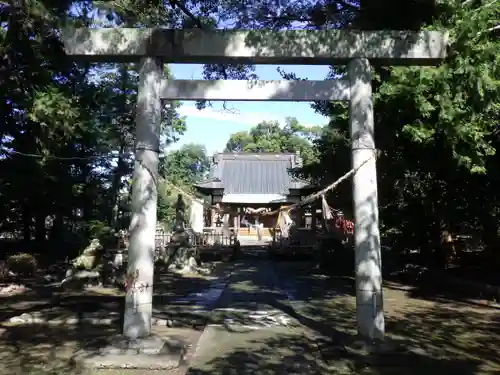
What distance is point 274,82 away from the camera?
6512 millimetres

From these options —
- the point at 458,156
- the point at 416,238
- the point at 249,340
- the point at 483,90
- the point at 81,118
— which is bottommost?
the point at 249,340

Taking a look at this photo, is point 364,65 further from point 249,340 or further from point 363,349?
point 249,340

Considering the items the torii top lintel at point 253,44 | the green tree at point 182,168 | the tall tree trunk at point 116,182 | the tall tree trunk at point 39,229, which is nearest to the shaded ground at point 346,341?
the torii top lintel at point 253,44

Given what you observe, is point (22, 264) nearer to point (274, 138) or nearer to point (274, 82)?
Answer: point (274, 82)

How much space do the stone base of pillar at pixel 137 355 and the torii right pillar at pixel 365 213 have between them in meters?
2.49

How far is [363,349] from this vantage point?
5.92m

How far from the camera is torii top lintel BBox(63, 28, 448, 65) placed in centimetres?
634

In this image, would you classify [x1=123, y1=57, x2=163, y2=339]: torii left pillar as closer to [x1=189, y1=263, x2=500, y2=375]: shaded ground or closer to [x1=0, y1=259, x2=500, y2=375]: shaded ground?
[x1=0, y1=259, x2=500, y2=375]: shaded ground

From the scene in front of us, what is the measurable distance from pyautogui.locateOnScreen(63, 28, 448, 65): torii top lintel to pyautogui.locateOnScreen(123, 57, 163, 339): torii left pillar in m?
0.30

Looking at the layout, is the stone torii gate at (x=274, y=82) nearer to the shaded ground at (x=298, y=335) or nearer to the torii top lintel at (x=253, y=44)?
the torii top lintel at (x=253, y=44)

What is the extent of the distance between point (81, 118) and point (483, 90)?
32.1 ft

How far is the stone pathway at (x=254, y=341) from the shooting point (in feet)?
18.0

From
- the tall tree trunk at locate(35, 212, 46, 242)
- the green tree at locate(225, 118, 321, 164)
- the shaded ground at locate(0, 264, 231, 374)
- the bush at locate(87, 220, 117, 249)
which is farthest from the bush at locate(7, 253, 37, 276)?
the green tree at locate(225, 118, 321, 164)

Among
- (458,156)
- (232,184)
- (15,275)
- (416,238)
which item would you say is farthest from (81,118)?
(232,184)
